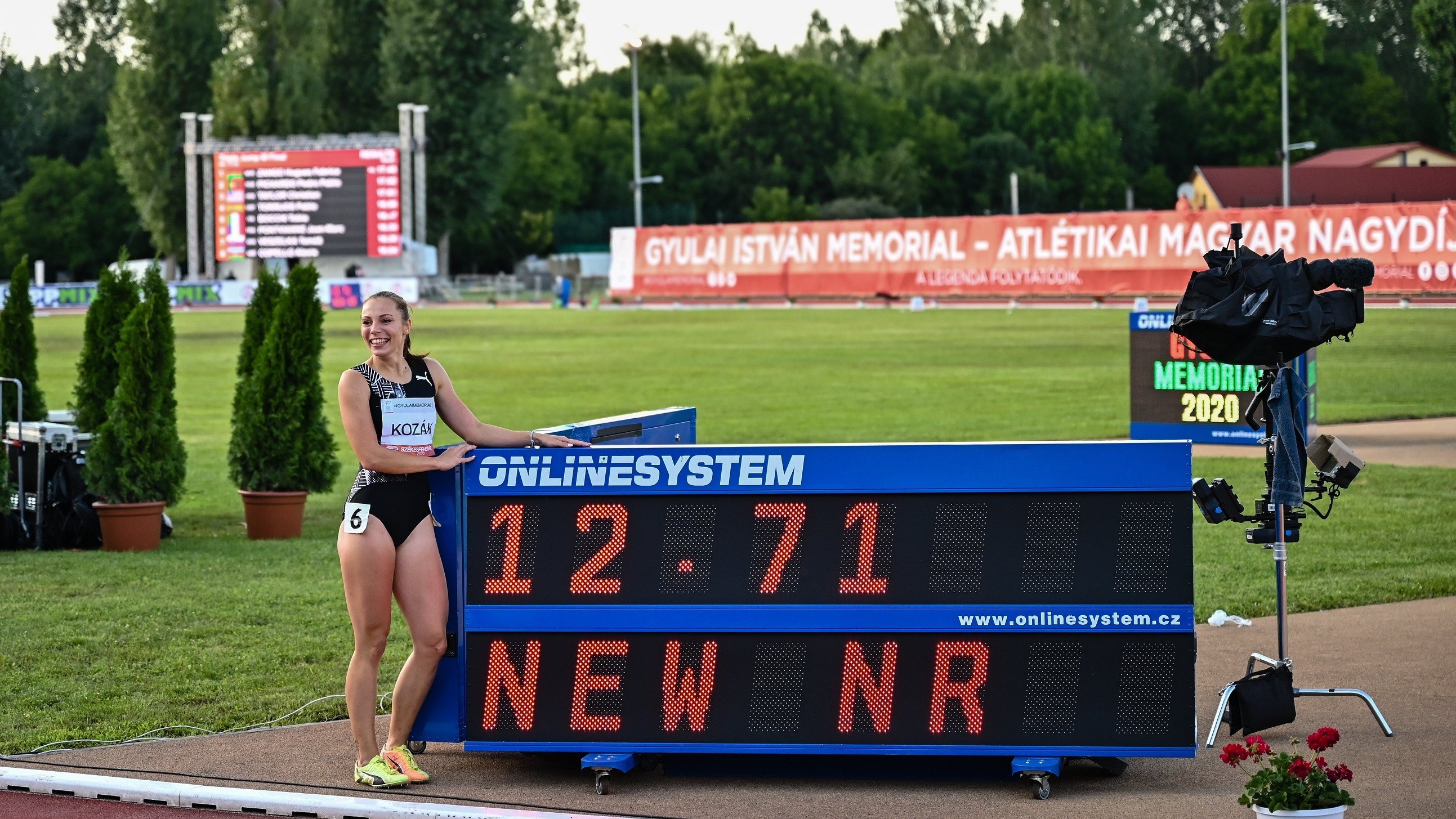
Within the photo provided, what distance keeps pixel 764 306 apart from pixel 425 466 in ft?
167

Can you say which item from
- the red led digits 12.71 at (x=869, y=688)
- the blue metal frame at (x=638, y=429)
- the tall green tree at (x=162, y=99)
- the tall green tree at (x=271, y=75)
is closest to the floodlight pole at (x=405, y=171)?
the tall green tree at (x=271, y=75)

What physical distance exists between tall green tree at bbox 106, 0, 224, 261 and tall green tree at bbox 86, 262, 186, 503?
7916 cm

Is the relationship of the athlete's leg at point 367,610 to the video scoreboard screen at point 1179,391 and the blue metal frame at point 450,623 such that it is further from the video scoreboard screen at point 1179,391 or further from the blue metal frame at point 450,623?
the video scoreboard screen at point 1179,391

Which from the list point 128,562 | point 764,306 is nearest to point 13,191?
point 764,306

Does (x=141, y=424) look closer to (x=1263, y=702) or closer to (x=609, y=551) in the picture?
(x=609, y=551)

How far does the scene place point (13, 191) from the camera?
98.4m

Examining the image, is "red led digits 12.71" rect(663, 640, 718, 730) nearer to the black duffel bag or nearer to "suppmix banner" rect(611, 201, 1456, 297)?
the black duffel bag

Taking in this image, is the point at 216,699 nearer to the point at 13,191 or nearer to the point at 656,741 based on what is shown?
the point at 656,741

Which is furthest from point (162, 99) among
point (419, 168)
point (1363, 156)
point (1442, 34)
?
point (1363, 156)

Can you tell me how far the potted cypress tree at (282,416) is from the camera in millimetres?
13328

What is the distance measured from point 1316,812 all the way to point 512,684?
118 inches

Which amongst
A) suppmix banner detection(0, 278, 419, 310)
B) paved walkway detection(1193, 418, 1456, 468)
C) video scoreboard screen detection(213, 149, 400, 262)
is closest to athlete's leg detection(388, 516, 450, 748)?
paved walkway detection(1193, 418, 1456, 468)

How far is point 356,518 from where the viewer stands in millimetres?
6590

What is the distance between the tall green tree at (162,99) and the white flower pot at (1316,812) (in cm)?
8816
